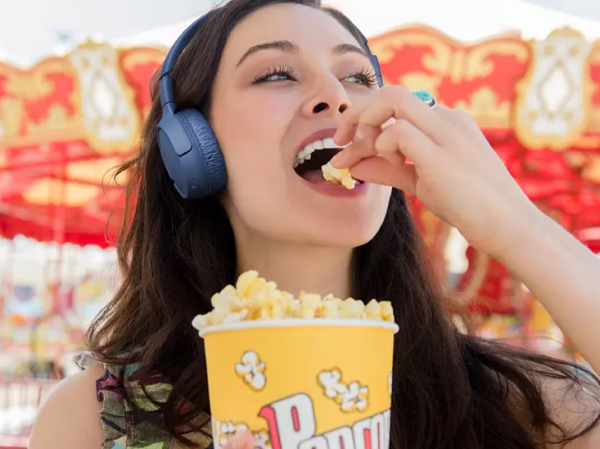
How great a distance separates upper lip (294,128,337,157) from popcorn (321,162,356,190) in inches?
3.0

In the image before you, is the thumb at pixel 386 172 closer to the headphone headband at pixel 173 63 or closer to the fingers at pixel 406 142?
the fingers at pixel 406 142

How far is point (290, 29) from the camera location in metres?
1.27

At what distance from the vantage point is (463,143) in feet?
2.48

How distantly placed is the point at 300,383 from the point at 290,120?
2.19 feet

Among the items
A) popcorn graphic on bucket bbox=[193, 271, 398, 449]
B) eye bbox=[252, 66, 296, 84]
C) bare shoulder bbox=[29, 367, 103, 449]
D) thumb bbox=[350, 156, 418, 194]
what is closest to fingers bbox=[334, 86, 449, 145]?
thumb bbox=[350, 156, 418, 194]

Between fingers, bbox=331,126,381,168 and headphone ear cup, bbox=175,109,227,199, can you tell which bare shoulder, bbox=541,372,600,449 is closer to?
fingers, bbox=331,126,381,168

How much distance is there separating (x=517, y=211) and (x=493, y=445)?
1.81 feet

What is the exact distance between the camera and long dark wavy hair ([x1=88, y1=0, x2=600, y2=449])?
113cm

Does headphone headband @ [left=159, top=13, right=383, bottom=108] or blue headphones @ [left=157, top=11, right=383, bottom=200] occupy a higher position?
headphone headband @ [left=159, top=13, right=383, bottom=108]

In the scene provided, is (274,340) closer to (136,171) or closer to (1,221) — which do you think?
(136,171)

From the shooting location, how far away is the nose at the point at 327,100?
3.79 ft

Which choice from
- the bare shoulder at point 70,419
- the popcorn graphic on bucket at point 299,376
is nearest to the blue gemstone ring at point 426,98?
the popcorn graphic on bucket at point 299,376

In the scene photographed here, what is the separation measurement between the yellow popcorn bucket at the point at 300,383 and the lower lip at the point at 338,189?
0.51 meters

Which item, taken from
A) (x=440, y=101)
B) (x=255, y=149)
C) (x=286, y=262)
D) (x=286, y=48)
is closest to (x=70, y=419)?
(x=286, y=262)
